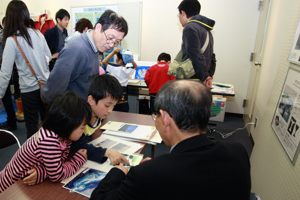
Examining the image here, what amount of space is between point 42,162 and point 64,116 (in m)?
0.27

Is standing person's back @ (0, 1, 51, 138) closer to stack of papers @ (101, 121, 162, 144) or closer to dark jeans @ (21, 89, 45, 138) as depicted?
dark jeans @ (21, 89, 45, 138)

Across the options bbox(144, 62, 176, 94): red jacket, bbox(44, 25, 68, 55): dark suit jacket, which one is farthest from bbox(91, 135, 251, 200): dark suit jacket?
bbox(44, 25, 68, 55): dark suit jacket

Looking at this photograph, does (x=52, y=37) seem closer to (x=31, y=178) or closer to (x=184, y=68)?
(x=184, y=68)

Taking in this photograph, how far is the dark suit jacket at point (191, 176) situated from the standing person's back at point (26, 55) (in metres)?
1.72

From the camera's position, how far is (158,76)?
293 centimetres

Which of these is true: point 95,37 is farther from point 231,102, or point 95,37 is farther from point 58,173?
point 231,102

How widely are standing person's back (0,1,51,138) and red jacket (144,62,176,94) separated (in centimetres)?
147

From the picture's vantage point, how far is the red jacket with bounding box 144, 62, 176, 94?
2.91 metres

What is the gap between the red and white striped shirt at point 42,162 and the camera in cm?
90

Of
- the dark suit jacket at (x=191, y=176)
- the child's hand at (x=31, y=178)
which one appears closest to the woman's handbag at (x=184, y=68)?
the dark suit jacket at (x=191, y=176)

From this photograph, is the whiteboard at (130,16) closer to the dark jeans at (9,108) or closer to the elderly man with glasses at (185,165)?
the dark jeans at (9,108)

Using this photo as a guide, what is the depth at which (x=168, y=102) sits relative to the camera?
2.31 feet

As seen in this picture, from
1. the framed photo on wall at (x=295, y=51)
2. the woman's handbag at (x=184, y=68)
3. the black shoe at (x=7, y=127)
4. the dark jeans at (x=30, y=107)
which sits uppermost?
the framed photo on wall at (x=295, y=51)

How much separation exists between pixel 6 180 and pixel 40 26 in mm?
4298
